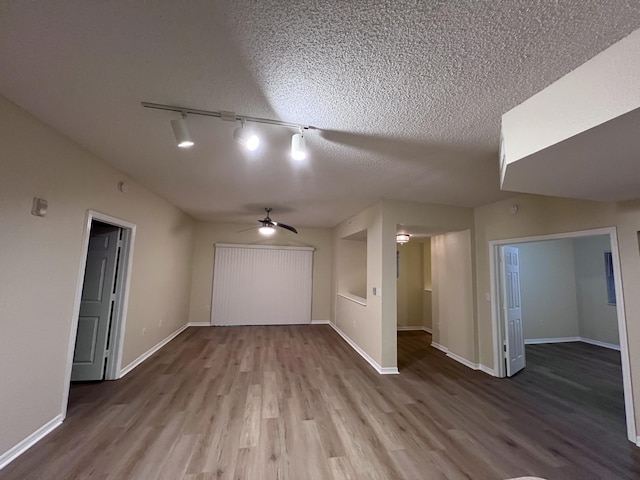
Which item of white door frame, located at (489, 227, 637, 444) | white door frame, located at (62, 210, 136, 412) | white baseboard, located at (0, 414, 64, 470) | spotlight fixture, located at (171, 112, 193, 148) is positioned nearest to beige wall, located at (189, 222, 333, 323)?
white door frame, located at (62, 210, 136, 412)

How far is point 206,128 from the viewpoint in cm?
216

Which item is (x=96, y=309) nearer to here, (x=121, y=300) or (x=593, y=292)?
(x=121, y=300)

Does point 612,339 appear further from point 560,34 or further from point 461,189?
point 560,34

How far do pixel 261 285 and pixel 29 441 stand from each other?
483 cm

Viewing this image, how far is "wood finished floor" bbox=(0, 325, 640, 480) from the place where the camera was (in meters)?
1.99

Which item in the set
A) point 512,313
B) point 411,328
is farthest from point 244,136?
point 411,328

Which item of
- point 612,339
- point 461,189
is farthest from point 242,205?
point 612,339

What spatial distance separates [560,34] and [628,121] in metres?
0.50

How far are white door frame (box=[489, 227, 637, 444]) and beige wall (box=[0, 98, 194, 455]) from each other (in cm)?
511

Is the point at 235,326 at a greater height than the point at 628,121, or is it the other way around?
the point at 628,121

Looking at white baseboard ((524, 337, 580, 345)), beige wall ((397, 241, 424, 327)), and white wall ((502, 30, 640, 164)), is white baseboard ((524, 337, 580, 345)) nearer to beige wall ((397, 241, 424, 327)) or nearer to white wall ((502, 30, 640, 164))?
beige wall ((397, 241, 424, 327))

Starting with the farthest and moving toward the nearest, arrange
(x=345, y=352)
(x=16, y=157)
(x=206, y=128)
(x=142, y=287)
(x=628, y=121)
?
1. (x=345, y=352)
2. (x=142, y=287)
3. (x=206, y=128)
4. (x=16, y=157)
5. (x=628, y=121)

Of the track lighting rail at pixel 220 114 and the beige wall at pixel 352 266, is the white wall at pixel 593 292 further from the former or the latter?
the track lighting rail at pixel 220 114

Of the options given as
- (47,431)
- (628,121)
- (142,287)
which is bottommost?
(47,431)
